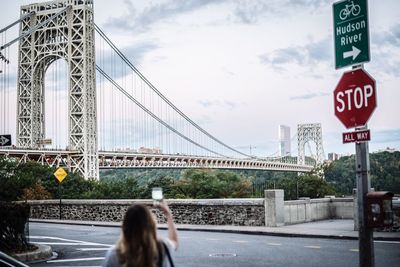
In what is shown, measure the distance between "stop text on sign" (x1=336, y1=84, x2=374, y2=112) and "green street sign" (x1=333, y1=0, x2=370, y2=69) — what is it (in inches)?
11.3

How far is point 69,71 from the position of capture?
2655 inches

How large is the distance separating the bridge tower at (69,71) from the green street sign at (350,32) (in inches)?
2363

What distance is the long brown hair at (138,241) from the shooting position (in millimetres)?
3576

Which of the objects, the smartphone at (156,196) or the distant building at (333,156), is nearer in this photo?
the smartphone at (156,196)

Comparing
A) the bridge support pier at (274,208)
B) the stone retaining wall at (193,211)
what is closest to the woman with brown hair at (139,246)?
the bridge support pier at (274,208)

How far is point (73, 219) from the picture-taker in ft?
91.1

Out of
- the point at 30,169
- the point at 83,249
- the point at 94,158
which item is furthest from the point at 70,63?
the point at 83,249

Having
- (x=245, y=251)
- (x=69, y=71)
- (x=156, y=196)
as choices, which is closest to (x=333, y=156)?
(x=69, y=71)

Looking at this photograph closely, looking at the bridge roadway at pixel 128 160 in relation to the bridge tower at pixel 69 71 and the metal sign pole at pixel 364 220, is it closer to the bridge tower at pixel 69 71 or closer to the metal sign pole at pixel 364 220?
the bridge tower at pixel 69 71

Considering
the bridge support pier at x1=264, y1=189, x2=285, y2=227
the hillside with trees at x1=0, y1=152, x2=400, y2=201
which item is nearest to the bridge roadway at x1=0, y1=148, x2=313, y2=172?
the hillside with trees at x1=0, y1=152, x2=400, y2=201

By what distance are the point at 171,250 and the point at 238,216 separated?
16398 millimetres

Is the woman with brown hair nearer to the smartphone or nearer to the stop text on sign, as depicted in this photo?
the smartphone

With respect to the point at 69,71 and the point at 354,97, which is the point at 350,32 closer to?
the point at 354,97

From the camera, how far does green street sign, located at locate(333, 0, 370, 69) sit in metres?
5.40
